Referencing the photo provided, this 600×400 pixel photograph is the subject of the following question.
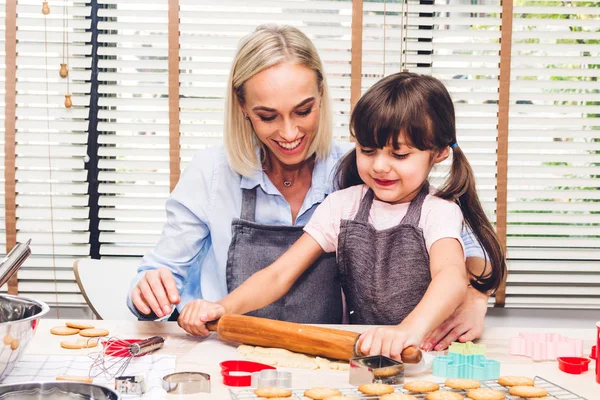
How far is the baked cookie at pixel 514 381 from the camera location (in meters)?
1.14

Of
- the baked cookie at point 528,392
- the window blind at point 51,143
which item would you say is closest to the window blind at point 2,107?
the window blind at point 51,143

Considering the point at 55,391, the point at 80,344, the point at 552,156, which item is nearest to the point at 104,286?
the point at 80,344

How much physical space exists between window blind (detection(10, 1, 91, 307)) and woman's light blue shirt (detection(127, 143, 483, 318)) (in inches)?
42.9

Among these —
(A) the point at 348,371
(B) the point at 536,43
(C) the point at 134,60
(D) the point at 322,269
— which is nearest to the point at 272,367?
(A) the point at 348,371

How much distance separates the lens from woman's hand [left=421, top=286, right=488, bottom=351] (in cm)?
148

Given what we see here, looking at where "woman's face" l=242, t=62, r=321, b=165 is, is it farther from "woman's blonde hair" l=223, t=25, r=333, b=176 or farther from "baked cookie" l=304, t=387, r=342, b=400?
"baked cookie" l=304, t=387, r=342, b=400

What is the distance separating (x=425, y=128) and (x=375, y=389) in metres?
0.76

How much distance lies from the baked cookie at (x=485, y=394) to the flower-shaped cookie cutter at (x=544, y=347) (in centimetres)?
33

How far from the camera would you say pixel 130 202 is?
2.98 meters

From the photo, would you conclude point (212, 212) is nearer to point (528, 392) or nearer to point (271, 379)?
point (271, 379)

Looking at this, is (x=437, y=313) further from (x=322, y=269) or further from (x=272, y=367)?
(x=322, y=269)

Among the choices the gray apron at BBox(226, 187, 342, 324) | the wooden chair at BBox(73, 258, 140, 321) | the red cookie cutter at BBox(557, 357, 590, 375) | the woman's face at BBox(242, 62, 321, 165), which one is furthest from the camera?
the wooden chair at BBox(73, 258, 140, 321)

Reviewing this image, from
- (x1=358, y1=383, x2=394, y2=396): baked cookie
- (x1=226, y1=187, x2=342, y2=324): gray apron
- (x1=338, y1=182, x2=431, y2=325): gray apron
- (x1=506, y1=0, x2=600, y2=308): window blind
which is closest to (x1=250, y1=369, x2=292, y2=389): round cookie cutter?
(x1=358, y1=383, x2=394, y2=396): baked cookie

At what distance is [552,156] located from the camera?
297 centimetres
